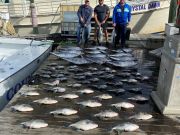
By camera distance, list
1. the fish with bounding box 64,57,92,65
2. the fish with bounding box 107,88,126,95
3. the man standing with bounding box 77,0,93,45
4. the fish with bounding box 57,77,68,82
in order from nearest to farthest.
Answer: the fish with bounding box 107,88,126,95, the fish with bounding box 57,77,68,82, the fish with bounding box 64,57,92,65, the man standing with bounding box 77,0,93,45

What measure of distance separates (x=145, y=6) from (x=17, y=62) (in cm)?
868

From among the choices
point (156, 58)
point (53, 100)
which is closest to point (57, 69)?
point (53, 100)

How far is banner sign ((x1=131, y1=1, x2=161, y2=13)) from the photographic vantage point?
14594 mm

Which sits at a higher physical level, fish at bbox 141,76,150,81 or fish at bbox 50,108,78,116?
A: fish at bbox 141,76,150,81

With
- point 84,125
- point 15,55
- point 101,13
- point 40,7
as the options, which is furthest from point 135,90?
point 40,7

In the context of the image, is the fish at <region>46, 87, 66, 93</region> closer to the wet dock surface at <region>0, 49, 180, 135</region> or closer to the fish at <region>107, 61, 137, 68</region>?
the wet dock surface at <region>0, 49, 180, 135</region>

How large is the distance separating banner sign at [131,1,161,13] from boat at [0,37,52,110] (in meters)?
5.51

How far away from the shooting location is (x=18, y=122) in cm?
462

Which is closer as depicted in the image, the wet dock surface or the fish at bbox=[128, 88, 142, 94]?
the wet dock surface

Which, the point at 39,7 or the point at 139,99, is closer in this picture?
the point at 139,99

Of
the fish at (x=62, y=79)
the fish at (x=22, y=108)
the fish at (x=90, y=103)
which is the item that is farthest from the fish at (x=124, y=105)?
the fish at (x=62, y=79)

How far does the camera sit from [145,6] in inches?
588

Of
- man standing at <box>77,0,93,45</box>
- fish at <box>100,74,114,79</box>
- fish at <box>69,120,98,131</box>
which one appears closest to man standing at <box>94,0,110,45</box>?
man standing at <box>77,0,93,45</box>

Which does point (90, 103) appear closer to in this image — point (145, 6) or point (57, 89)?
point (57, 89)
